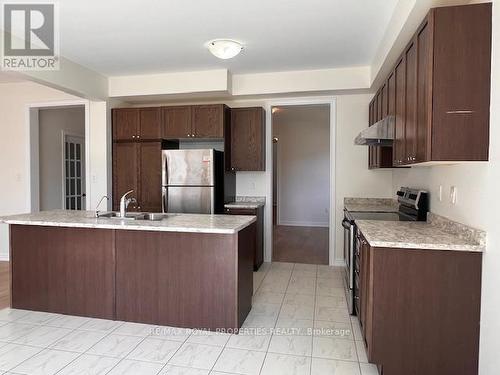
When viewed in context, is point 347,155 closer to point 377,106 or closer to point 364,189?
point 364,189

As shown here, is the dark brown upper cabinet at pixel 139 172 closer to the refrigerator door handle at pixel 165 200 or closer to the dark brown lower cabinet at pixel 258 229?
the refrigerator door handle at pixel 165 200

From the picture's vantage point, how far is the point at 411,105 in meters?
2.25

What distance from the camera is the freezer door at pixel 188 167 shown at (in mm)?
4152

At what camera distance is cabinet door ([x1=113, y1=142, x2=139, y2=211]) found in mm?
4547

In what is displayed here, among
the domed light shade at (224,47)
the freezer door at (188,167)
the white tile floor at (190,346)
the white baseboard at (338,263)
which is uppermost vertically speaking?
the domed light shade at (224,47)

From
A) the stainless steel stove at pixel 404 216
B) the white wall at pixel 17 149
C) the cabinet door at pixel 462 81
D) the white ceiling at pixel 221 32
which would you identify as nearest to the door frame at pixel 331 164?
the white ceiling at pixel 221 32

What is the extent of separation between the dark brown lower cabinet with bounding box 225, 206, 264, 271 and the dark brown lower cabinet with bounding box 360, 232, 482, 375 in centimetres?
230

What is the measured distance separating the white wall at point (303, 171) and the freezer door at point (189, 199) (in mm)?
4069

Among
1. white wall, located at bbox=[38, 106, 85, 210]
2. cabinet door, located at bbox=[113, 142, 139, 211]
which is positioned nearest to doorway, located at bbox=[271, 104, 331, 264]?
cabinet door, located at bbox=[113, 142, 139, 211]

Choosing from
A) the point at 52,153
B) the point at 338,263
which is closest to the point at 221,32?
the point at 338,263

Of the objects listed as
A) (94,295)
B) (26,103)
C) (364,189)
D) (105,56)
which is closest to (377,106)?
(364,189)

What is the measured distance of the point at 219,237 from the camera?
2566 mm

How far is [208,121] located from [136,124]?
104 cm

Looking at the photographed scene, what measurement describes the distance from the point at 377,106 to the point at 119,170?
3.46m
